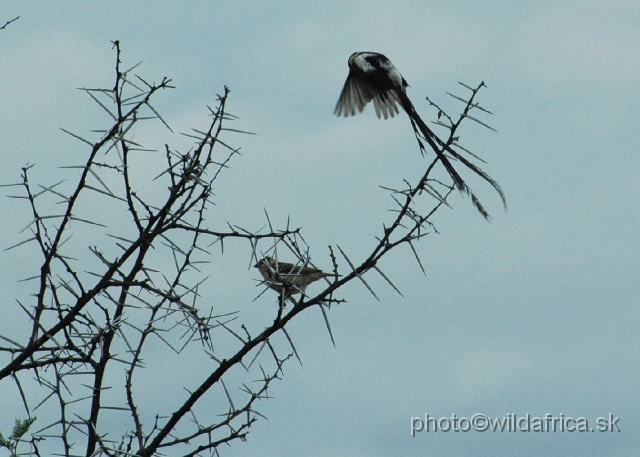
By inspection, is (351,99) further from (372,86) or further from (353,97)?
(372,86)

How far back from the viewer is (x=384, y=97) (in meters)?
7.07

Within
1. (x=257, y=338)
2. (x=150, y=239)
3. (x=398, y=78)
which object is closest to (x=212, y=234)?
(x=150, y=239)

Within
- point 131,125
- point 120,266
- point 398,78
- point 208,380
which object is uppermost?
point 398,78

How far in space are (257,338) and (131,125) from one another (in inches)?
37.8

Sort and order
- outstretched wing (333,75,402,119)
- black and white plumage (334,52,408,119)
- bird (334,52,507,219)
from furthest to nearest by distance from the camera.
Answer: outstretched wing (333,75,402,119), black and white plumage (334,52,408,119), bird (334,52,507,219)

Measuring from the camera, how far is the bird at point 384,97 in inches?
161

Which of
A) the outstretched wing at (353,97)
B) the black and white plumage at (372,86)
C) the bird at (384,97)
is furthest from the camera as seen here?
the outstretched wing at (353,97)

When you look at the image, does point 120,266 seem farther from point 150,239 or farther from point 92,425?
point 92,425

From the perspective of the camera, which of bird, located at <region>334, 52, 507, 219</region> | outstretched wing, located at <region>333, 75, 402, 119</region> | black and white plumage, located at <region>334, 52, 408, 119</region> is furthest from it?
outstretched wing, located at <region>333, 75, 402, 119</region>

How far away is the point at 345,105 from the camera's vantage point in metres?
7.86

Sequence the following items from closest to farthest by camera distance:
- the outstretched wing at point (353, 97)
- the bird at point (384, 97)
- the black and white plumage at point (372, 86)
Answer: the bird at point (384, 97) < the black and white plumage at point (372, 86) < the outstretched wing at point (353, 97)

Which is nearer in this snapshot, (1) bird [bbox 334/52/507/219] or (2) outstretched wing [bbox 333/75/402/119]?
(1) bird [bbox 334/52/507/219]

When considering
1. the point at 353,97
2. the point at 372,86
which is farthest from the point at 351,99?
the point at 372,86

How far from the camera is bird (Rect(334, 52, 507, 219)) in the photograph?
161 inches
